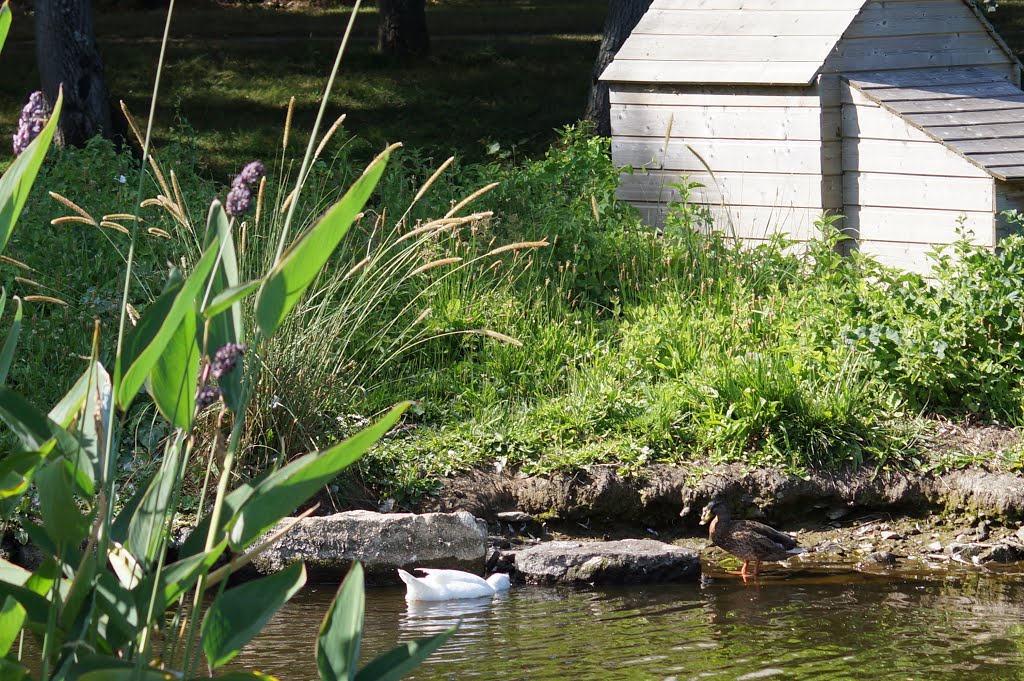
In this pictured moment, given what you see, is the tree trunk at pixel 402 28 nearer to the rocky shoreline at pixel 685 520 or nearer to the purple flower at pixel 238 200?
the rocky shoreline at pixel 685 520

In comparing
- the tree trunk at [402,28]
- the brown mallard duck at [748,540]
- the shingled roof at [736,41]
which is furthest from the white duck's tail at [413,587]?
the tree trunk at [402,28]

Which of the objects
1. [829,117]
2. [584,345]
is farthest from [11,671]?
[829,117]

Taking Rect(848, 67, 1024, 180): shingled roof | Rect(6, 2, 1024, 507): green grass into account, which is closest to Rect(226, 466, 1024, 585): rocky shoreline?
Rect(6, 2, 1024, 507): green grass

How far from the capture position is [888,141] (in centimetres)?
760

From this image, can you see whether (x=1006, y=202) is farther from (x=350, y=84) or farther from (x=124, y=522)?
(x=350, y=84)

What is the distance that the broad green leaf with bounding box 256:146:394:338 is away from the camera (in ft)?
5.72

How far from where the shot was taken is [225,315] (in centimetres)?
191

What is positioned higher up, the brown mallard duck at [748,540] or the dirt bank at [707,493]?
the dirt bank at [707,493]

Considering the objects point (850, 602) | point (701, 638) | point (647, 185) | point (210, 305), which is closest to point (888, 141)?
point (647, 185)

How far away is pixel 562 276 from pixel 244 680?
19.4ft

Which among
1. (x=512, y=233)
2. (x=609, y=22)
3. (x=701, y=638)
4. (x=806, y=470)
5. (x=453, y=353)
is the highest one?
(x=609, y=22)

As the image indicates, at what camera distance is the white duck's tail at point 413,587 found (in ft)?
17.0

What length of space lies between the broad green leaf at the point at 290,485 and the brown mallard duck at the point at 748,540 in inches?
157

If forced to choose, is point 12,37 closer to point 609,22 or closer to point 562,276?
point 609,22
